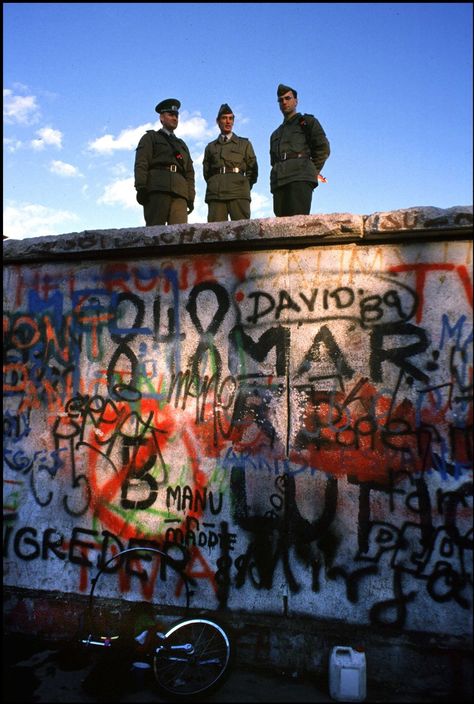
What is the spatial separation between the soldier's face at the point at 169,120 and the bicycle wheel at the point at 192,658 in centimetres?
487

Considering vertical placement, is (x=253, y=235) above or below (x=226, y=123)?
below

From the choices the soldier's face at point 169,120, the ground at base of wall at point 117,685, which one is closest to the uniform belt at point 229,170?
the soldier's face at point 169,120

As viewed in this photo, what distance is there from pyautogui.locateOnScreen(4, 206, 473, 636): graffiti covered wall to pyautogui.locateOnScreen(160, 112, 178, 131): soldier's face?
2340 mm

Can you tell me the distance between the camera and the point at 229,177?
5.89m

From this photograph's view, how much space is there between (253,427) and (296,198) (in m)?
2.49

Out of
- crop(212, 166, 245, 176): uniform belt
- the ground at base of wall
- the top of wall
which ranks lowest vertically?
the ground at base of wall

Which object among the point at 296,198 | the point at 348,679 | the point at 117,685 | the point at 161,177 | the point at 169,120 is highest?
the point at 169,120

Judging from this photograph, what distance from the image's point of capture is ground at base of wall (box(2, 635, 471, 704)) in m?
3.45

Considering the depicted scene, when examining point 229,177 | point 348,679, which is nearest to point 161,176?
point 229,177

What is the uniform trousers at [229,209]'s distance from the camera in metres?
5.83

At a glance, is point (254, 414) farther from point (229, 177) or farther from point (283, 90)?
point (283, 90)

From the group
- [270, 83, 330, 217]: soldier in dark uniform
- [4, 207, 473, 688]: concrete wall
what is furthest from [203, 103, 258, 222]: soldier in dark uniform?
[4, 207, 473, 688]: concrete wall

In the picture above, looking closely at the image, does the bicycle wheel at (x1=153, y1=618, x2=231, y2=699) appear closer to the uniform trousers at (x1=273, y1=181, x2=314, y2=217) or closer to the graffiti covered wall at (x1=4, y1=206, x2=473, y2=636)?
→ the graffiti covered wall at (x1=4, y1=206, x2=473, y2=636)

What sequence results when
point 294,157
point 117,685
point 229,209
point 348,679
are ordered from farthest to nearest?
point 229,209, point 294,157, point 117,685, point 348,679
